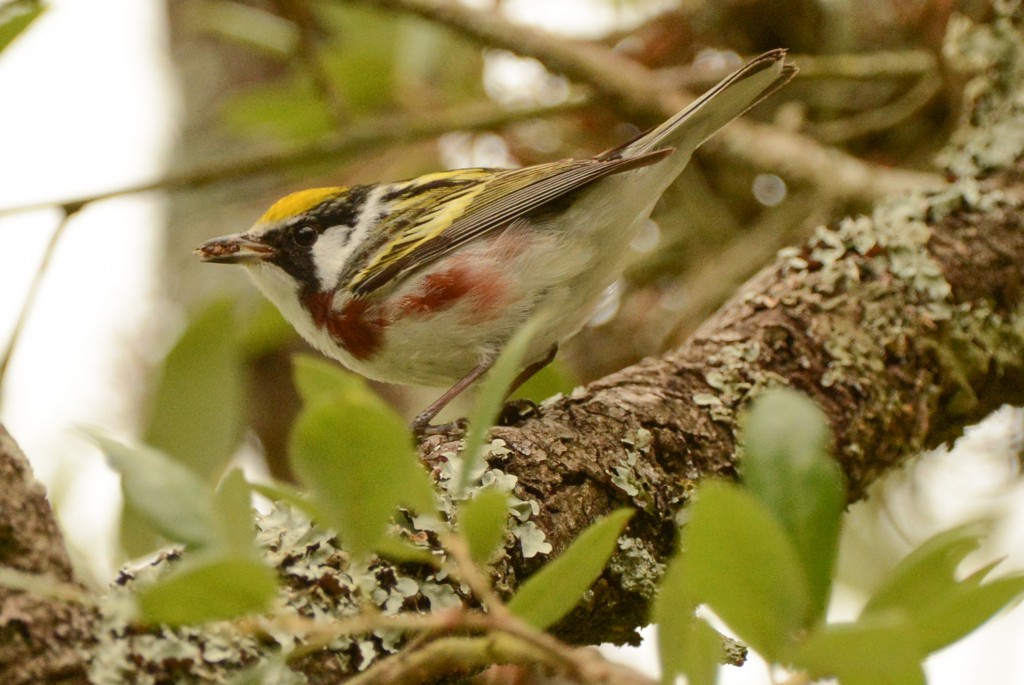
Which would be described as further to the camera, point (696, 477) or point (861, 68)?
point (861, 68)

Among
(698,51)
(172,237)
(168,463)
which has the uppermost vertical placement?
(172,237)

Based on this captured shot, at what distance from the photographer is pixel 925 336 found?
1963mm

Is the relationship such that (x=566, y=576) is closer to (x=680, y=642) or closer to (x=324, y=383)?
(x=680, y=642)

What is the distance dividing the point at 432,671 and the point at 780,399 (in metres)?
0.43

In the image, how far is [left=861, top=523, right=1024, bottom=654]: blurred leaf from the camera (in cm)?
85

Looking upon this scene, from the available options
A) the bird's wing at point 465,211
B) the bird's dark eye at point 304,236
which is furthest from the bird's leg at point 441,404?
the bird's dark eye at point 304,236

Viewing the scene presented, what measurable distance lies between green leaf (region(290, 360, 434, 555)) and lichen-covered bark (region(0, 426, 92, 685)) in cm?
35

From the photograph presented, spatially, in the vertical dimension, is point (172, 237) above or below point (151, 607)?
above

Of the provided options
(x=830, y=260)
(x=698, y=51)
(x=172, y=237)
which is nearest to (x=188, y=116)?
(x=172, y=237)

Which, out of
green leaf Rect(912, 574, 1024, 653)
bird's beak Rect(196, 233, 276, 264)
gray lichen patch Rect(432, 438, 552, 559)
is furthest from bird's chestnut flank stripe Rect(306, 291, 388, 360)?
green leaf Rect(912, 574, 1024, 653)

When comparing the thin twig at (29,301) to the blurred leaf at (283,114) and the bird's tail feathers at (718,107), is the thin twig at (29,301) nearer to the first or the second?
the bird's tail feathers at (718,107)

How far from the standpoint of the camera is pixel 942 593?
902 millimetres

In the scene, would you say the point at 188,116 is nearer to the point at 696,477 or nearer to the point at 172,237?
the point at 172,237

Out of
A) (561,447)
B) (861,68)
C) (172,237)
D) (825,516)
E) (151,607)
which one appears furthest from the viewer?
(172,237)
